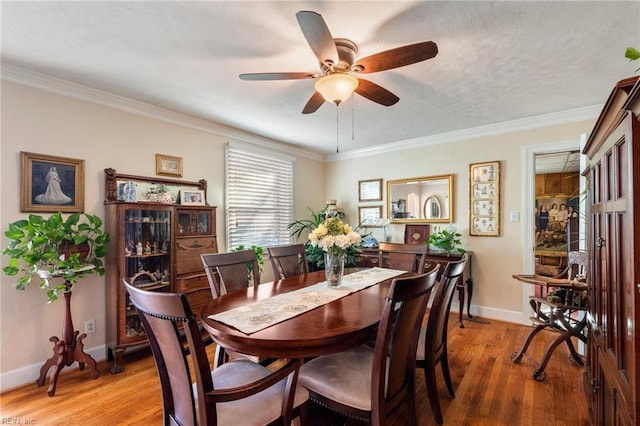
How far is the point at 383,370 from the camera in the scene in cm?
133

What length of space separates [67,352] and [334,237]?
2.26 m

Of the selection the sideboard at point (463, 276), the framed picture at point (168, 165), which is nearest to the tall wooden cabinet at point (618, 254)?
the sideboard at point (463, 276)

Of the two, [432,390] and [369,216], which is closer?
[432,390]

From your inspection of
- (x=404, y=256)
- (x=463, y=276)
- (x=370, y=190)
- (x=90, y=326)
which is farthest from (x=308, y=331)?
(x=370, y=190)

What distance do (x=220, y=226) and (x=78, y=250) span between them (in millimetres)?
1457

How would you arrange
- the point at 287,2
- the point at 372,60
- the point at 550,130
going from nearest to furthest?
the point at 287,2
the point at 372,60
the point at 550,130

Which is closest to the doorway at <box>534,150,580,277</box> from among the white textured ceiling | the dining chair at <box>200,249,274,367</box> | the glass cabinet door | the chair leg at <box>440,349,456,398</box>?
the white textured ceiling

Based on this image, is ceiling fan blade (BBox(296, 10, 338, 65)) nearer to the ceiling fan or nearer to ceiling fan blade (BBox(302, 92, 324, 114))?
the ceiling fan

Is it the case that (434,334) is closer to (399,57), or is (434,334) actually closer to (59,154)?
(399,57)

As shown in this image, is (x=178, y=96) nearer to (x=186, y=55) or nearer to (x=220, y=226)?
(x=186, y=55)

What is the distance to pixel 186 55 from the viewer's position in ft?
6.76

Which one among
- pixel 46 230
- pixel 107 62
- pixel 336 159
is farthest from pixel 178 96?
pixel 336 159

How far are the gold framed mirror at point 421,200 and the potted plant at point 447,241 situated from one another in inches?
10.2

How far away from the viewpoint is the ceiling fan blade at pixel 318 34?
1303 mm
